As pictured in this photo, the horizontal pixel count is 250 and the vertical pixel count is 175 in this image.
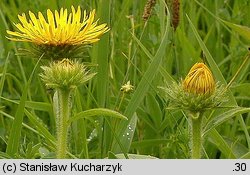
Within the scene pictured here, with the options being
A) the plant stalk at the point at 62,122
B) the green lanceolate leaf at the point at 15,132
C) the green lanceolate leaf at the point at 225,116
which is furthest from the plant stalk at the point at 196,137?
the green lanceolate leaf at the point at 15,132

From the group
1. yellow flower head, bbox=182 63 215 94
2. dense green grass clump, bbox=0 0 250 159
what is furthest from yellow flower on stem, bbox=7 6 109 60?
yellow flower head, bbox=182 63 215 94

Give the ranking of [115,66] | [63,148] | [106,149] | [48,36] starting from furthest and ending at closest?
[115,66], [106,149], [48,36], [63,148]

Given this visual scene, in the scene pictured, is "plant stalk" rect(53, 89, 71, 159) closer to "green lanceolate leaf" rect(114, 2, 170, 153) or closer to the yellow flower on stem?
the yellow flower on stem

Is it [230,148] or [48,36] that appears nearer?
[48,36]

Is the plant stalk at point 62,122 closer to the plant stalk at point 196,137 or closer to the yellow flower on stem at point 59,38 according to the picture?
the yellow flower on stem at point 59,38

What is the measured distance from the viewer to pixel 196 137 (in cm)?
140

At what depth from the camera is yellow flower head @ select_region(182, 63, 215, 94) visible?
4.52 ft

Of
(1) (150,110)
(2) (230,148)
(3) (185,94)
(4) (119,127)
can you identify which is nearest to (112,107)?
(1) (150,110)

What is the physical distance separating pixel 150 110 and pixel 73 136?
0.77ft

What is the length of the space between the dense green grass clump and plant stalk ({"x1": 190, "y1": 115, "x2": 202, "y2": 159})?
3 cm

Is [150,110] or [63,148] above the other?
[150,110]

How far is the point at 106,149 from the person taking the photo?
5.88 feet

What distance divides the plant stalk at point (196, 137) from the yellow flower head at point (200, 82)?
0.18 feet

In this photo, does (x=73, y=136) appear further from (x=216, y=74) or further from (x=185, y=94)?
(x=185, y=94)
